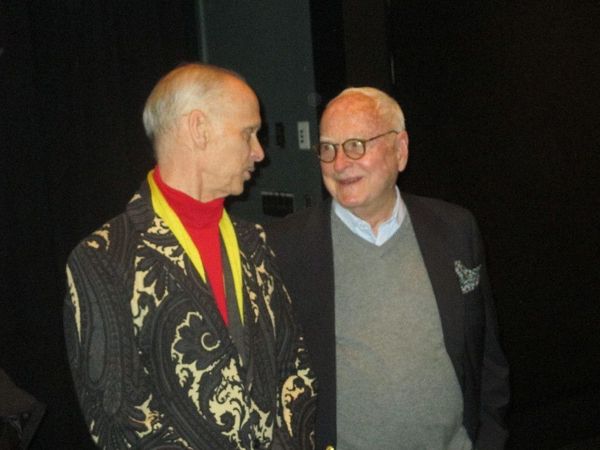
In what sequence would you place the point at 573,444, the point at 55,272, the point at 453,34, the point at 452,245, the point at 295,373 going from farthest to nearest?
the point at 573,444
the point at 453,34
the point at 55,272
the point at 452,245
the point at 295,373

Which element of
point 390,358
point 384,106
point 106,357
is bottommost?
point 390,358

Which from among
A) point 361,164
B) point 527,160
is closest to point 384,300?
point 361,164

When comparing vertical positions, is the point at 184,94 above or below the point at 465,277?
above

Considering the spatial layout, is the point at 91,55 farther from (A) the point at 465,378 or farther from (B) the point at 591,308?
(B) the point at 591,308

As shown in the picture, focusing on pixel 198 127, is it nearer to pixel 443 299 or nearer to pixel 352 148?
pixel 352 148

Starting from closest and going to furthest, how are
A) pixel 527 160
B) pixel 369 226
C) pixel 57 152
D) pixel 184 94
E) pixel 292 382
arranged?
pixel 184 94 → pixel 292 382 → pixel 369 226 → pixel 57 152 → pixel 527 160

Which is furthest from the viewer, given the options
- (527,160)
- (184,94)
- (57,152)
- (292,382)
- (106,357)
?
(527,160)

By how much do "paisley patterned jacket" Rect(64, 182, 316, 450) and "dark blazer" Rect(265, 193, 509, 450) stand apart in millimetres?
357

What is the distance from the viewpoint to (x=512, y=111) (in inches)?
160

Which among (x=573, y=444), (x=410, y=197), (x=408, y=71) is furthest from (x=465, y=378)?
(x=573, y=444)

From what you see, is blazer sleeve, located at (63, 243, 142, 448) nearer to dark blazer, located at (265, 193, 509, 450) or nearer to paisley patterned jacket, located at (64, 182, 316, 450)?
paisley patterned jacket, located at (64, 182, 316, 450)

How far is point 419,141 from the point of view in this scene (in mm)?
3922

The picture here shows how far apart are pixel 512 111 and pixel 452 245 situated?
2.08 m

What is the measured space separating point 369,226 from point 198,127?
67 cm
